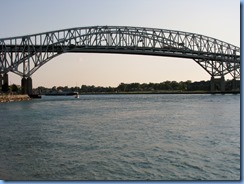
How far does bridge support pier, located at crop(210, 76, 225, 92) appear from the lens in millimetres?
65000

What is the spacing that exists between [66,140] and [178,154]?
4799 millimetres

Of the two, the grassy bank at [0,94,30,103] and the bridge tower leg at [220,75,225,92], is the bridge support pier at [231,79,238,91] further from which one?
the grassy bank at [0,94,30,103]

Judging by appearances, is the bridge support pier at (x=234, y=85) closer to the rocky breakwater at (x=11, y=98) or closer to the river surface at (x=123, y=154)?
the rocky breakwater at (x=11, y=98)

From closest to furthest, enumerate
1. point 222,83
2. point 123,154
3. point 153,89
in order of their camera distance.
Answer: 1. point 123,154
2. point 222,83
3. point 153,89

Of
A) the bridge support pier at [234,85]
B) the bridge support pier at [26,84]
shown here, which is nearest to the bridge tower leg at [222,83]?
the bridge support pier at [234,85]

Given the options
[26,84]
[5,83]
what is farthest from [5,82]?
[26,84]

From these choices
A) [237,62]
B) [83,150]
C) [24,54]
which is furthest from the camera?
[237,62]

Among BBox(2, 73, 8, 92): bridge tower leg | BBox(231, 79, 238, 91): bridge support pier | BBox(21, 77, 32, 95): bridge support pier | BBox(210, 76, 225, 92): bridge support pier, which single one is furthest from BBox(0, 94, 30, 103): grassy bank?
BBox(231, 79, 238, 91): bridge support pier

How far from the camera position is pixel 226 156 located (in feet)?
32.2

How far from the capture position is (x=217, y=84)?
2741 inches

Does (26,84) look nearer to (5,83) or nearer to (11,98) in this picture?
(5,83)

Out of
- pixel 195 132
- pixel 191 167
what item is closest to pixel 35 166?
pixel 191 167

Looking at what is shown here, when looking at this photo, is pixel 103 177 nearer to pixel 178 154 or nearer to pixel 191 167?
pixel 191 167

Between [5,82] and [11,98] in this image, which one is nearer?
[11,98]
